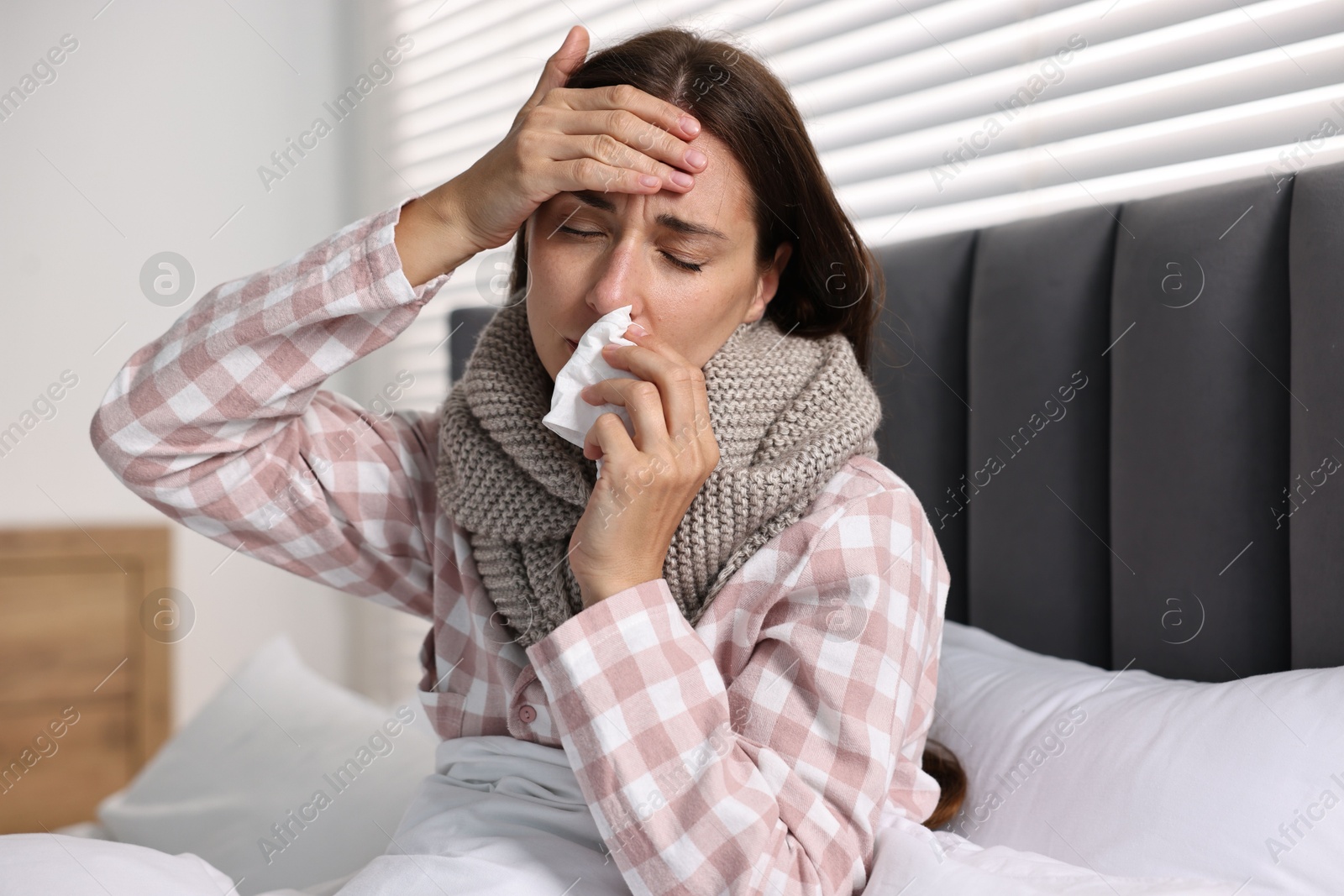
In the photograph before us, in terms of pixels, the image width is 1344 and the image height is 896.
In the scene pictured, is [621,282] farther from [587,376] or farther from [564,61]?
[564,61]

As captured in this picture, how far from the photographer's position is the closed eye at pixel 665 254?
3.11 feet

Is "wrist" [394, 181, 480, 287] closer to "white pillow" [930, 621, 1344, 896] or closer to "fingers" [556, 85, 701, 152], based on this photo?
"fingers" [556, 85, 701, 152]

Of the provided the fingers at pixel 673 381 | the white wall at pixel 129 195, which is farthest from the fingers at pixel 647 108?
the white wall at pixel 129 195

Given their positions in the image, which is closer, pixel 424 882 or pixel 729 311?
pixel 424 882

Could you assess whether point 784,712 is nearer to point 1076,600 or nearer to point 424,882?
point 424,882

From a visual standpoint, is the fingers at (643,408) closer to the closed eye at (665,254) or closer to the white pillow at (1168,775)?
the closed eye at (665,254)

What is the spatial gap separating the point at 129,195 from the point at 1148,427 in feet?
8.00

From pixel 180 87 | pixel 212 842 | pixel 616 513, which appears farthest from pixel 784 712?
pixel 180 87

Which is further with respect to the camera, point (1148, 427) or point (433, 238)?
point (1148, 427)

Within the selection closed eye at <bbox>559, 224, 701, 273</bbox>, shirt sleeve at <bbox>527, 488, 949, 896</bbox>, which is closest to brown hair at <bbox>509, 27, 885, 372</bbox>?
closed eye at <bbox>559, 224, 701, 273</bbox>

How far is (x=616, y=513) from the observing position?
0.82 metres

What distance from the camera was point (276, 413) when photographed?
3.37ft

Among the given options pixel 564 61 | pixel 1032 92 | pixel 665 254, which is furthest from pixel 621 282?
pixel 1032 92

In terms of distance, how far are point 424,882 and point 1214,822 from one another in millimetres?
689
